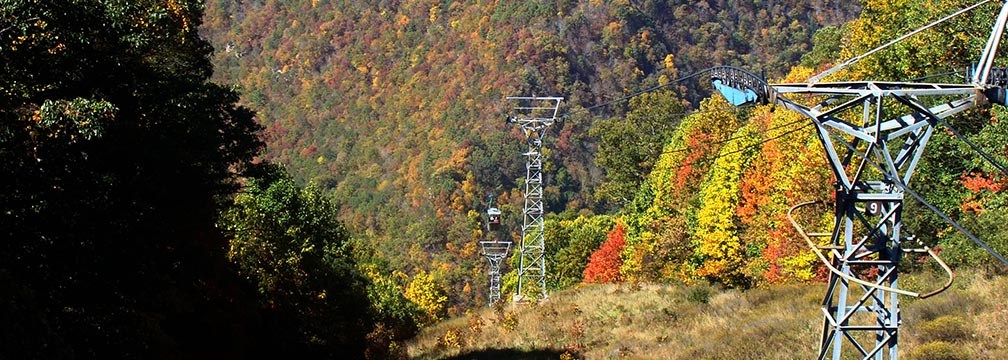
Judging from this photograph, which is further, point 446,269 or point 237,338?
point 446,269

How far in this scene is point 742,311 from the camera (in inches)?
1352

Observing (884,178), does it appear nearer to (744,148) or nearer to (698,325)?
(698,325)

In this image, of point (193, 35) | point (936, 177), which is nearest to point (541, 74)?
point (936, 177)

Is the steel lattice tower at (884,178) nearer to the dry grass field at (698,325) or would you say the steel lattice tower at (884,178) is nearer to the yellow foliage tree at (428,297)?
the dry grass field at (698,325)

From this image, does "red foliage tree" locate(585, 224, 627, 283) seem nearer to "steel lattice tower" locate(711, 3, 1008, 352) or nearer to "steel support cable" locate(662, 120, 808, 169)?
"steel support cable" locate(662, 120, 808, 169)

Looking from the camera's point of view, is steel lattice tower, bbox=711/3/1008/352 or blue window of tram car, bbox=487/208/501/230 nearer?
steel lattice tower, bbox=711/3/1008/352

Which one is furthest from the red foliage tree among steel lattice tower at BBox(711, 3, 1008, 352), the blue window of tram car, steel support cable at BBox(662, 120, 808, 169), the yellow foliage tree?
steel lattice tower at BBox(711, 3, 1008, 352)

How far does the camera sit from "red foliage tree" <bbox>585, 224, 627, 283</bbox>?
253 ft

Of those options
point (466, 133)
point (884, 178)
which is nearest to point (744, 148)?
point (884, 178)

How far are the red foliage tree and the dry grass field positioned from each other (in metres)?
29.5

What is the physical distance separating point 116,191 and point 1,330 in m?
5.34

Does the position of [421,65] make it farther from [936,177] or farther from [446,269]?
[936,177]

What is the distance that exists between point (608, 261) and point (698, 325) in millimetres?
46023

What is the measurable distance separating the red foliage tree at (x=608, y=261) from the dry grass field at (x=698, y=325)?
29533mm
